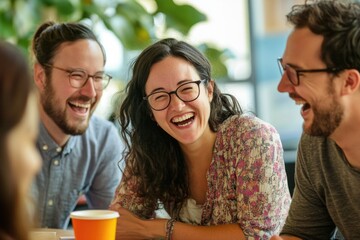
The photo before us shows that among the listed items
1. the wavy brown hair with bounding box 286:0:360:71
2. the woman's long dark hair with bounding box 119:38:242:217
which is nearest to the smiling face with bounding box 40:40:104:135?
the woman's long dark hair with bounding box 119:38:242:217

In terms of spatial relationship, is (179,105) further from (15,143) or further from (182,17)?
(182,17)

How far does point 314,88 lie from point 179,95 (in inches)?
21.6

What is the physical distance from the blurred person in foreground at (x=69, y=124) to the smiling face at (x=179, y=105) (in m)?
0.61

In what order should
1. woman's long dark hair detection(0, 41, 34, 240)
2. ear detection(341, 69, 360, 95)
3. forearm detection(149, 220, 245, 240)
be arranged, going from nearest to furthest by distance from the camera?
woman's long dark hair detection(0, 41, 34, 240) → ear detection(341, 69, 360, 95) → forearm detection(149, 220, 245, 240)

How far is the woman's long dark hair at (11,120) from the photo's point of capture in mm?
960

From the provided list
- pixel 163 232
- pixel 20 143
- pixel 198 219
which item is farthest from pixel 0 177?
pixel 198 219

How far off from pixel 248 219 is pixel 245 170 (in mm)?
156

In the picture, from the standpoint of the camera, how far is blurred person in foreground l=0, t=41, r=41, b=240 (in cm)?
97

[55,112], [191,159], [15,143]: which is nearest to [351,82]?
[191,159]

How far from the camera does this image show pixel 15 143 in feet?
3.23

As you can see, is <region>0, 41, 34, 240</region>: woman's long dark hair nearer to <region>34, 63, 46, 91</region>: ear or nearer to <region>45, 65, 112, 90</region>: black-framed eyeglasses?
<region>45, 65, 112, 90</region>: black-framed eyeglasses

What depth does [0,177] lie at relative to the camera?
97 cm

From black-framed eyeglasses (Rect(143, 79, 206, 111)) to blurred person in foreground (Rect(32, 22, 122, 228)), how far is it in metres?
0.60

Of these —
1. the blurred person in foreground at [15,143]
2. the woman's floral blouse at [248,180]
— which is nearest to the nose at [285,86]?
the woman's floral blouse at [248,180]
